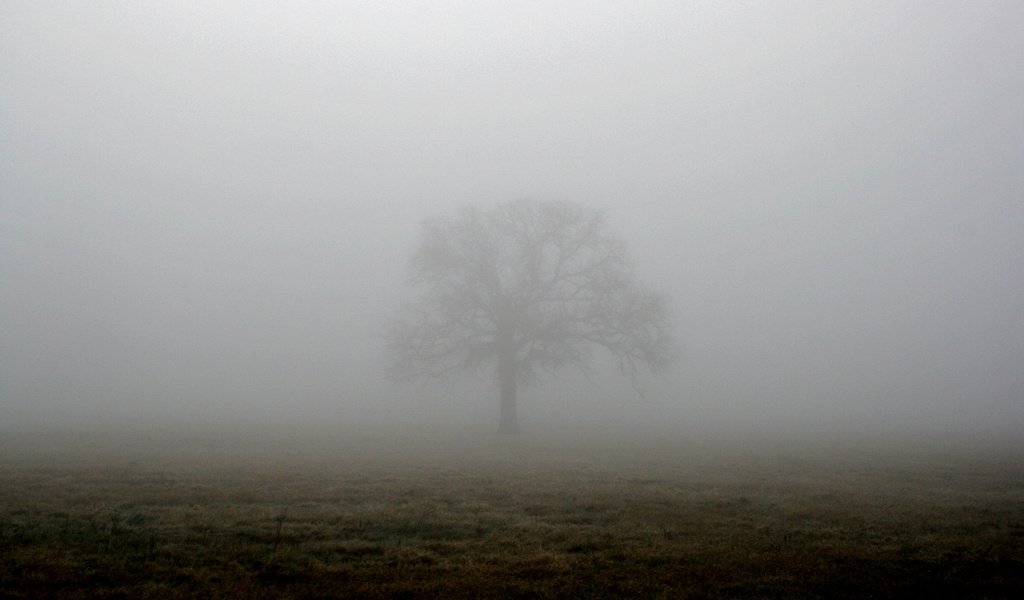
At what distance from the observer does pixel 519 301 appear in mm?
35250

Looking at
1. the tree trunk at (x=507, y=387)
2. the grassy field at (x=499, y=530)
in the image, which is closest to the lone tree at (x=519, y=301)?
the tree trunk at (x=507, y=387)

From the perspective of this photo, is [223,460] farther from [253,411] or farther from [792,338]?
[792,338]

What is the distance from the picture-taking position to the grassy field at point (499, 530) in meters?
6.83

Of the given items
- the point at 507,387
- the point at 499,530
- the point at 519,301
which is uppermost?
the point at 519,301

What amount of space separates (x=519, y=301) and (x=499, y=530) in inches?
1018

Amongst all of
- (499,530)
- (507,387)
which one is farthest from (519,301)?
(499,530)

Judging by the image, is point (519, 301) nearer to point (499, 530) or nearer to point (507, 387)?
point (507, 387)

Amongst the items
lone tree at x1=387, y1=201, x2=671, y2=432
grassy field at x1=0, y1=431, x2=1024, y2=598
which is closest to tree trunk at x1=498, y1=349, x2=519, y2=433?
lone tree at x1=387, y1=201, x2=671, y2=432

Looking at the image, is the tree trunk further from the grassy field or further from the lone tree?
the grassy field

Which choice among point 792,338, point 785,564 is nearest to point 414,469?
point 785,564

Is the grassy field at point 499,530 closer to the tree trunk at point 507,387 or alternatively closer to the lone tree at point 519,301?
the tree trunk at point 507,387

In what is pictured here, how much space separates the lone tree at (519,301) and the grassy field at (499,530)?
15.0 m

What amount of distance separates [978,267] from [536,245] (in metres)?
144

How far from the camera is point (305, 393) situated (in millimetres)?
78812
